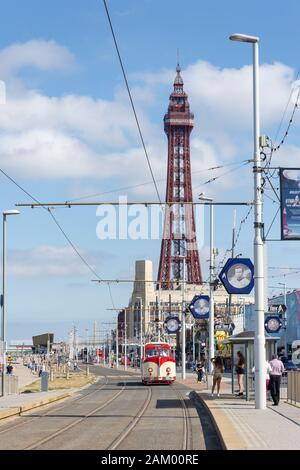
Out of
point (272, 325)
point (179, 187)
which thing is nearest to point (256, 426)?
point (272, 325)

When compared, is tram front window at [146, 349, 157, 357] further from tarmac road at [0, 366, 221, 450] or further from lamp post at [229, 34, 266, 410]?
lamp post at [229, 34, 266, 410]

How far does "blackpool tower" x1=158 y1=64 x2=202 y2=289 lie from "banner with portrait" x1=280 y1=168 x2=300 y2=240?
101 metres

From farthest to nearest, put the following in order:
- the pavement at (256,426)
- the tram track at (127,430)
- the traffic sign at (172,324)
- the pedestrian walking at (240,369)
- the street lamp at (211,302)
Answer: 1. the traffic sign at (172,324)
2. the street lamp at (211,302)
3. the pedestrian walking at (240,369)
4. the tram track at (127,430)
5. the pavement at (256,426)

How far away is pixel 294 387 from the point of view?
2631 centimetres

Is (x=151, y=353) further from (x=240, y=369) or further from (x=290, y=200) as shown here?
(x=290, y=200)

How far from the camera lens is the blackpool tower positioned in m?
139

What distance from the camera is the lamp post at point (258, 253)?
23.1m

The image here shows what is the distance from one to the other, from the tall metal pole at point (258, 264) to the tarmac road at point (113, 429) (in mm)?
1657

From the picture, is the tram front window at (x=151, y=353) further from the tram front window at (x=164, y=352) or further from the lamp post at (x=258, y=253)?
the lamp post at (x=258, y=253)

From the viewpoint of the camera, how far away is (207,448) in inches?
642

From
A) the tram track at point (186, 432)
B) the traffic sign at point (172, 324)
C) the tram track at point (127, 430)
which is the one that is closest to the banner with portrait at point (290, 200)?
the tram track at point (186, 432)

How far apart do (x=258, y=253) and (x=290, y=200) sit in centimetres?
223
